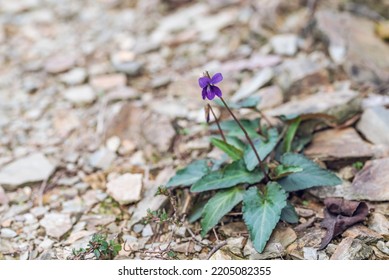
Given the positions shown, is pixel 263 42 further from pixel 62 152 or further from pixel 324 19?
pixel 62 152

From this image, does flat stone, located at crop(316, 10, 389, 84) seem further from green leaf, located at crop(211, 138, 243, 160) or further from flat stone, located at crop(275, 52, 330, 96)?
green leaf, located at crop(211, 138, 243, 160)

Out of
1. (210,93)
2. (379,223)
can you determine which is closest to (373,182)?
(379,223)

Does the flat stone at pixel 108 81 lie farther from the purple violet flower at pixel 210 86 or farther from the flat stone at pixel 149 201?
the purple violet flower at pixel 210 86

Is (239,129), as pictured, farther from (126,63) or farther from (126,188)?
(126,63)

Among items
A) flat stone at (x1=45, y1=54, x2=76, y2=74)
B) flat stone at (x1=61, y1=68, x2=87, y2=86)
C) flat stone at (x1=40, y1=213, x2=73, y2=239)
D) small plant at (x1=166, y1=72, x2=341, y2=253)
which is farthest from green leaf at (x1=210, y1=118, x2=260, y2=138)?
flat stone at (x1=45, y1=54, x2=76, y2=74)

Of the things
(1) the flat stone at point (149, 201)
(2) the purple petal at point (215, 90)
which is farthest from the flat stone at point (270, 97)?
(2) the purple petal at point (215, 90)

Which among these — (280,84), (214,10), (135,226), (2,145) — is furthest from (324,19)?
(2,145)
